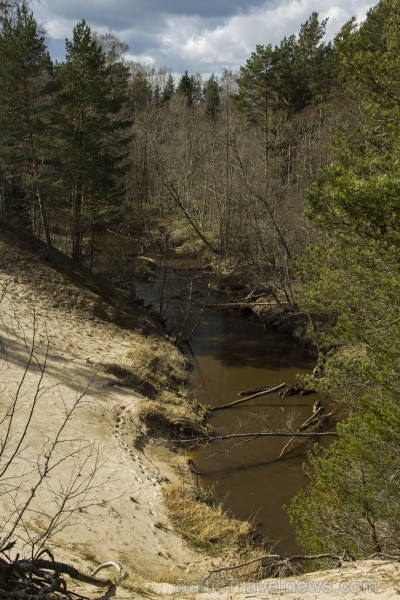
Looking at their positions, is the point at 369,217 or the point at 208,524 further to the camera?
the point at 208,524

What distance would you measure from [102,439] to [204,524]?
3.62m

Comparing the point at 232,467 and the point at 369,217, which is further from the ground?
the point at 369,217

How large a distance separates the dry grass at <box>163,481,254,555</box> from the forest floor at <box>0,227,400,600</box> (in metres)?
0.25

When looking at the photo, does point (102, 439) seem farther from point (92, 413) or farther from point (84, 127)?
point (84, 127)

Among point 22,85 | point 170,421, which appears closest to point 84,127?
point 22,85

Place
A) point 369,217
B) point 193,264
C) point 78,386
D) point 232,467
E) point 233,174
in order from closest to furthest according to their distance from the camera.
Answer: point 369,217 < point 232,467 < point 78,386 < point 233,174 < point 193,264

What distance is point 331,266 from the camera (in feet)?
28.8

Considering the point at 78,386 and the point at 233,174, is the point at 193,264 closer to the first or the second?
the point at 233,174

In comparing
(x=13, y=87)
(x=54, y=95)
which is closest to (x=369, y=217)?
(x=13, y=87)

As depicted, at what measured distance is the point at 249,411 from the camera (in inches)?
599

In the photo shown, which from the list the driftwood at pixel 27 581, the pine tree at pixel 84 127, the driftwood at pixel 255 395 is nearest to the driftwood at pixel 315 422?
the driftwood at pixel 255 395

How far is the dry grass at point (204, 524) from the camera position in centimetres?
898

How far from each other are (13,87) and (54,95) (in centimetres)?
305

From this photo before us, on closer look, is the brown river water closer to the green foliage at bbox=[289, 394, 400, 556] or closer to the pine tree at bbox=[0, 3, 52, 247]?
the green foliage at bbox=[289, 394, 400, 556]
